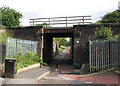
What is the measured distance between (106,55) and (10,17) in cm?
3038

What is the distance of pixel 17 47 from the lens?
9.06 m

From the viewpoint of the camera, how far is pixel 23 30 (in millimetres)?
13219

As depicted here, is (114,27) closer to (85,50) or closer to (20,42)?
(85,50)

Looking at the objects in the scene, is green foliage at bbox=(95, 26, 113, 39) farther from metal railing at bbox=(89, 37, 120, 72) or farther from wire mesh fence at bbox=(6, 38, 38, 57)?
wire mesh fence at bbox=(6, 38, 38, 57)

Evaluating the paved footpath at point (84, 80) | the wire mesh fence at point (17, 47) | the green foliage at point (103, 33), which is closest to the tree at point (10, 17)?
the wire mesh fence at point (17, 47)

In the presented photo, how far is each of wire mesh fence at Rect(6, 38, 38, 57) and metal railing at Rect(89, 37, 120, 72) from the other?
5.45 metres

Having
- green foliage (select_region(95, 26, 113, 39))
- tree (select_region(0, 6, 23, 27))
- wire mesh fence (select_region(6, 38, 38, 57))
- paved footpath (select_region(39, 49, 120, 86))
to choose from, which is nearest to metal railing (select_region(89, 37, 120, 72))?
paved footpath (select_region(39, 49, 120, 86))

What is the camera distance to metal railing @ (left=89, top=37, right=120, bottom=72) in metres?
8.39

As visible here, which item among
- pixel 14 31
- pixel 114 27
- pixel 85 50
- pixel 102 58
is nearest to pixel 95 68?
pixel 102 58

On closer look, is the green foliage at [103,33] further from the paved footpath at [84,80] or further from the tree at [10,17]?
the tree at [10,17]

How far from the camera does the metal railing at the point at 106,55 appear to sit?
8391mm

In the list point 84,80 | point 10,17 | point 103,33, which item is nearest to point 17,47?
point 84,80

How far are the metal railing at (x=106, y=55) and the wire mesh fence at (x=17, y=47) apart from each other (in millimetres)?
5446

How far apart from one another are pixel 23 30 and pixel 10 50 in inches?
218
